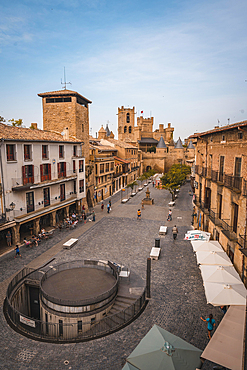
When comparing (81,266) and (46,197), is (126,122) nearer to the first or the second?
(46,197)

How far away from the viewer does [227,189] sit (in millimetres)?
17219

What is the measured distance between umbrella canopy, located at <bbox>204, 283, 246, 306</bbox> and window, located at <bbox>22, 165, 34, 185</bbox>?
17.9m

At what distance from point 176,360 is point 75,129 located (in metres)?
31.0

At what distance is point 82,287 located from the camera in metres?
15.1

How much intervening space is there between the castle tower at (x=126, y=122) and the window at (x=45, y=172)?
244 feet

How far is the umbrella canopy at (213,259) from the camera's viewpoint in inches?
586

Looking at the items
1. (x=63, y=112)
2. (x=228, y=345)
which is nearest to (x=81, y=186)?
(x=63, y=112)

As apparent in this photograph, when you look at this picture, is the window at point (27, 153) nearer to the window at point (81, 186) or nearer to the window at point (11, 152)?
the window at point (11, 152)

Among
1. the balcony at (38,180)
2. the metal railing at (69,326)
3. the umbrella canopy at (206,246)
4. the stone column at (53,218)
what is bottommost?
the metal railing at (69,326)

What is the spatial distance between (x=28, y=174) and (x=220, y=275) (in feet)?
61.5

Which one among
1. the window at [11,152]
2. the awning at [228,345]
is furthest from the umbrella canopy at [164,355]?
the window at [11,152]

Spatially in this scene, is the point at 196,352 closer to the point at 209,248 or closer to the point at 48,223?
the point at 209,248

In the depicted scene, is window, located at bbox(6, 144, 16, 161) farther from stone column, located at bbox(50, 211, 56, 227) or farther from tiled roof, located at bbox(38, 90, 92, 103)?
tiled roof, located at bbox(38, 90, 92, 103)

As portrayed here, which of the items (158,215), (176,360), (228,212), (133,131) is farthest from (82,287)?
(133,131)
